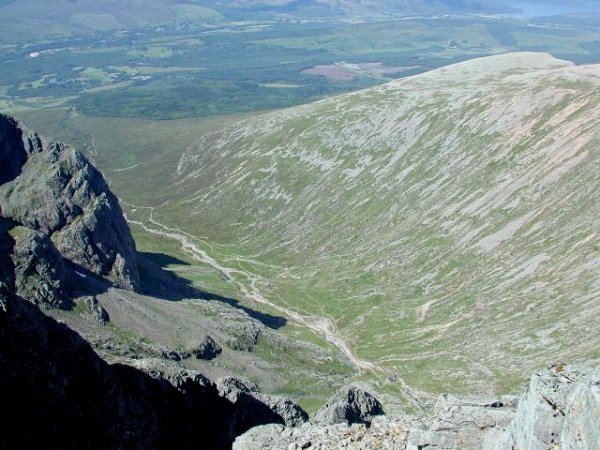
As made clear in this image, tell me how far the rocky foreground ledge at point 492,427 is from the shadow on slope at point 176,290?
93.8 m

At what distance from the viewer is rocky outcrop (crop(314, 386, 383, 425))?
6288cm

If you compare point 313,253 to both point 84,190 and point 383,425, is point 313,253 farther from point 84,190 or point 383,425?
point 383,425

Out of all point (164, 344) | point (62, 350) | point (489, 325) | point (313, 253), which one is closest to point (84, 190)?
point (164, 344)

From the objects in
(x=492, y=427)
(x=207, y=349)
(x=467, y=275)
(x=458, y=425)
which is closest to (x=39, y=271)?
(x=207, y=349)

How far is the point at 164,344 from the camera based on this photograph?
105m

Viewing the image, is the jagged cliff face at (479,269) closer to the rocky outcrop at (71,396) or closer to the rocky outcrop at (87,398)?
the rocky outcrop at (87,398)

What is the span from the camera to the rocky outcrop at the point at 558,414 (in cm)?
2972

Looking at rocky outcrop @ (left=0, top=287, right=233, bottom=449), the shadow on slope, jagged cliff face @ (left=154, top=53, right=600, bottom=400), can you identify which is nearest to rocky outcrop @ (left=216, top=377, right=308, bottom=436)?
rocky outcrop @ (left=0, top=287, right=233, bottom=449)

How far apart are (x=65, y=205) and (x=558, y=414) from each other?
12238 cm

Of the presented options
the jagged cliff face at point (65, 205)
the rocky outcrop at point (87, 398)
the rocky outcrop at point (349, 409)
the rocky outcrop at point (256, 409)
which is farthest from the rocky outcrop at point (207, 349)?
the rocky outcrop at point (87, 398)

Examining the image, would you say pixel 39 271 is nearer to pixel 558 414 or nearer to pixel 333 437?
pixel 333 437

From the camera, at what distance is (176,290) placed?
146m

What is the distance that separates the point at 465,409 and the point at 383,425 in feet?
19.2

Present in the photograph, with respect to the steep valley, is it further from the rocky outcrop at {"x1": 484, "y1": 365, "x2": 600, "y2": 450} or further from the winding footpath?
the rocky outcrop at {"x1": 484, "y1": 365, "x2": 600, "y2": 450}
